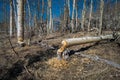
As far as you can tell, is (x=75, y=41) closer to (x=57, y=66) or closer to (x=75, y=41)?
(x=75, y=41)

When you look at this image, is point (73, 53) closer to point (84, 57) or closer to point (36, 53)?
point (84, 57)

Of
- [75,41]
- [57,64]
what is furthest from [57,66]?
[75,41]

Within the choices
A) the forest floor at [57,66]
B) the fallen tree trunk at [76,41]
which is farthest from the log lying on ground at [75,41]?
the forest floor at [57,66]

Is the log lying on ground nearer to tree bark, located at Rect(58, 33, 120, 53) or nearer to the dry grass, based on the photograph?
tree bark, located at Rect(58, 33, 120, 53)

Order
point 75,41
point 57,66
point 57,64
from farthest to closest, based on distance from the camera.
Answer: point 75,41, point 57,64, point 57,66

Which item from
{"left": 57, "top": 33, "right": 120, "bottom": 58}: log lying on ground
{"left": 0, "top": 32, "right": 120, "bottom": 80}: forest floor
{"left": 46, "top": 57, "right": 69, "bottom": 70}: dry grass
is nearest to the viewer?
{"left": 0, "top": 32, "right": 120, "bottom": 80}: forest floor

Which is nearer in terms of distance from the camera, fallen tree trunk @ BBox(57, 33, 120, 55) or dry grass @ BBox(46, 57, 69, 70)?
dry grass @ BBox(46, 57, 69, 70)

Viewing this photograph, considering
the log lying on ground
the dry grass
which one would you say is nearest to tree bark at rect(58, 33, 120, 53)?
the log lying on ground

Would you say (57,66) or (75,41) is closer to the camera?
(57,66)

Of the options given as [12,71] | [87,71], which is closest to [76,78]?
A: [87,71]

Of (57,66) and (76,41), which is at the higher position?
(76,41)

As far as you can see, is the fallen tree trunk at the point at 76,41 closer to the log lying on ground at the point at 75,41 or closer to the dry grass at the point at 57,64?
the log lying on ground at the point at 75,41

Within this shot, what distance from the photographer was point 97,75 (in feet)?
20.6

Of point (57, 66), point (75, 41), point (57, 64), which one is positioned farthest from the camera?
point (75, 41)
